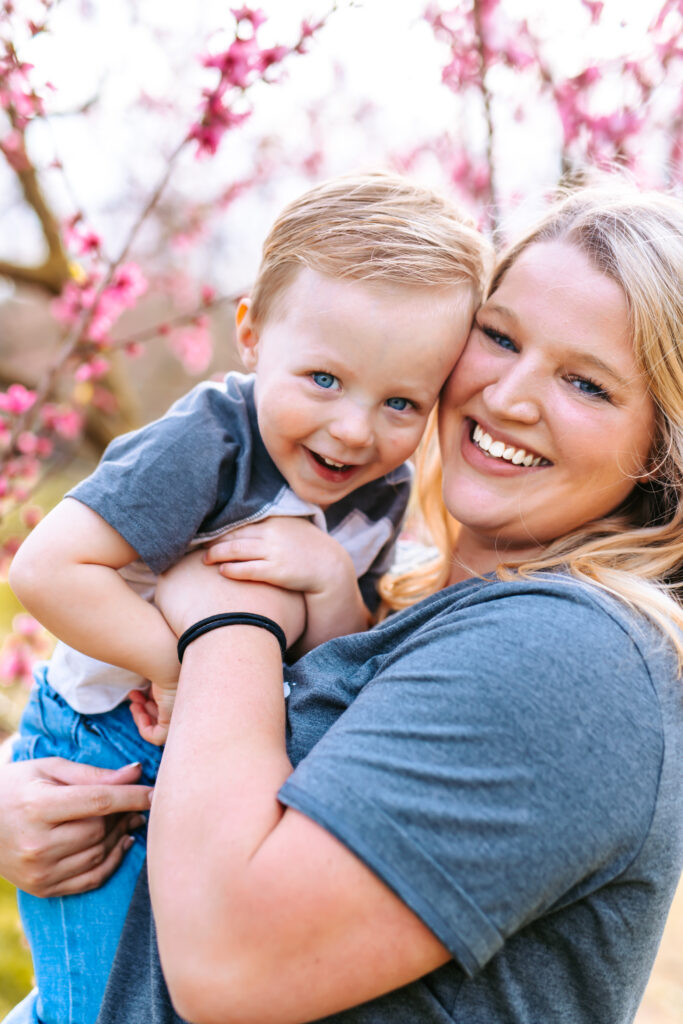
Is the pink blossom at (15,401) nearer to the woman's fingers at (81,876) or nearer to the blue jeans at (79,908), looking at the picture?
the blue jeans at (79,908)

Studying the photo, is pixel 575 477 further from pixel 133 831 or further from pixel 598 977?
pixel 133 831

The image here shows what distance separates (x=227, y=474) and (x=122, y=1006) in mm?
1010

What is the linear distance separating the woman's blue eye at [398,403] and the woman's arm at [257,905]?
2.69ft

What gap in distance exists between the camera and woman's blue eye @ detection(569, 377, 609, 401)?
160 centimetres

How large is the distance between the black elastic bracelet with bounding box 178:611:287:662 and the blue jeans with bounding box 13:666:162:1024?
43cm

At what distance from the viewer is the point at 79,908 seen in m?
1.66

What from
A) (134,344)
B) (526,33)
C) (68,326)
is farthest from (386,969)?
(526,33)

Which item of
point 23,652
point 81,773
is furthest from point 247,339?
point 23,652

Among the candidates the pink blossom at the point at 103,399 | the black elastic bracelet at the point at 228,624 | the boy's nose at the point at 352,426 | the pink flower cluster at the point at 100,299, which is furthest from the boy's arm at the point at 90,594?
the pink blossom at the point at 103,399

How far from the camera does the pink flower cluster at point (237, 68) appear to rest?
8.42ft

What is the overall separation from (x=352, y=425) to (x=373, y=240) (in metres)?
0.38

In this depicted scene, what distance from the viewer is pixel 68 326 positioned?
11.8 feet

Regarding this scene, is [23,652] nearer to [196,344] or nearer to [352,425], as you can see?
[196,344]

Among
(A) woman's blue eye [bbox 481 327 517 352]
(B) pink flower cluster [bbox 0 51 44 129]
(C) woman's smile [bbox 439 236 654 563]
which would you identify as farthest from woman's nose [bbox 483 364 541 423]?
(B) pink flower cluster [bbox 0 51 44 129]
